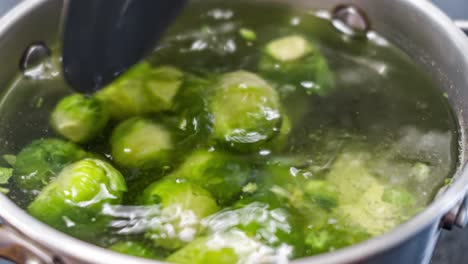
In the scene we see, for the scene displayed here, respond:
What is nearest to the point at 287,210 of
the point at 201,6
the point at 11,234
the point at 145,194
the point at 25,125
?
the point at 145,194

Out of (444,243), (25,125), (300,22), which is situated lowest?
(444,243)

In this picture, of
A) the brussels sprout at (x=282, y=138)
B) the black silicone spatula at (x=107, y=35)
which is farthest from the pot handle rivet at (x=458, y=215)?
the black silicone spatula at (x=107, y=35)

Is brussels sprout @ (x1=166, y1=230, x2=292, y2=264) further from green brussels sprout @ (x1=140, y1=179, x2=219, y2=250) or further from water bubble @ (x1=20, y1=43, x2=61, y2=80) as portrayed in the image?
water bubble @ (x1=20, y1=43, x2=61, y2=80)

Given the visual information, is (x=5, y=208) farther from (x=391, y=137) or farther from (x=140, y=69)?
(x=391, y=137)

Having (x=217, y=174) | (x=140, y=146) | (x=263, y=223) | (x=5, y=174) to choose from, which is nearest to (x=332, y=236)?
(x=263, y=223)

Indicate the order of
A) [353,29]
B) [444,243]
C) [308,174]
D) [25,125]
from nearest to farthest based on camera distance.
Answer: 1. [308,174]
2. [25,125]
3. [353,29]
4. [444,243]

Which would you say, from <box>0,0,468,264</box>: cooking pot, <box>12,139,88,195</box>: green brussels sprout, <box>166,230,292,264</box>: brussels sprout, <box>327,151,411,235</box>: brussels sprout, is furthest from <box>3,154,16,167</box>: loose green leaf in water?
<box>327,151,411,235</box>: brussels sprout
